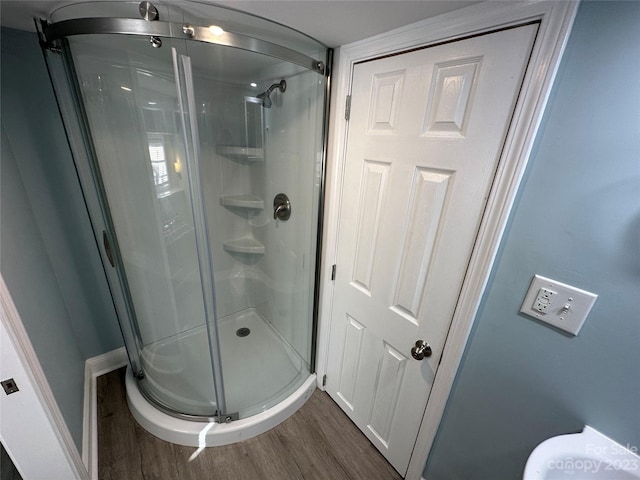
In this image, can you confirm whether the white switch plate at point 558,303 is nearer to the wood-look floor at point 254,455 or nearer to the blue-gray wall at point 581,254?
the blue-gray wall at point 581,254

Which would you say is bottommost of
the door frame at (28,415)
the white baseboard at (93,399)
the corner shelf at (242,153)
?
the white baseboard at (93,399)

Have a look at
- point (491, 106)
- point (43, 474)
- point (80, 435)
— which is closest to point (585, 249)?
point (491, 106)

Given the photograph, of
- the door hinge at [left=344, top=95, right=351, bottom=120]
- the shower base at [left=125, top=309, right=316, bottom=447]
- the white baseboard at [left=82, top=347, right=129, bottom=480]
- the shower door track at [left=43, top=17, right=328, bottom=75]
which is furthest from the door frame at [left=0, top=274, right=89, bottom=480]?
the door hinge at [left=344, top=95, right=351, bottom=120]

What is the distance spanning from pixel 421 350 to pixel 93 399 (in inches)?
74.4

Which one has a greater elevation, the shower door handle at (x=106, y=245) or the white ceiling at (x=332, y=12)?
the white ceiling at (x=332, y=12)

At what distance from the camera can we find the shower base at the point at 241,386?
4.40 ft

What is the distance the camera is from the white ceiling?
28.8 inches

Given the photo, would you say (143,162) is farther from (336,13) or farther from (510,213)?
(510,213)

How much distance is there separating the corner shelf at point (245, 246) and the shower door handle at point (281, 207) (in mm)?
361

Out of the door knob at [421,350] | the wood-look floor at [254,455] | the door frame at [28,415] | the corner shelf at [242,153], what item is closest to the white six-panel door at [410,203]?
the door knob at [421,350]

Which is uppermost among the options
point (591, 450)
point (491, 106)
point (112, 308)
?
point (491, 106)

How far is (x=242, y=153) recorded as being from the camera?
1632 mm

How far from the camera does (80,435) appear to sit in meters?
1.19

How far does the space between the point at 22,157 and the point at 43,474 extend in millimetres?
1360
